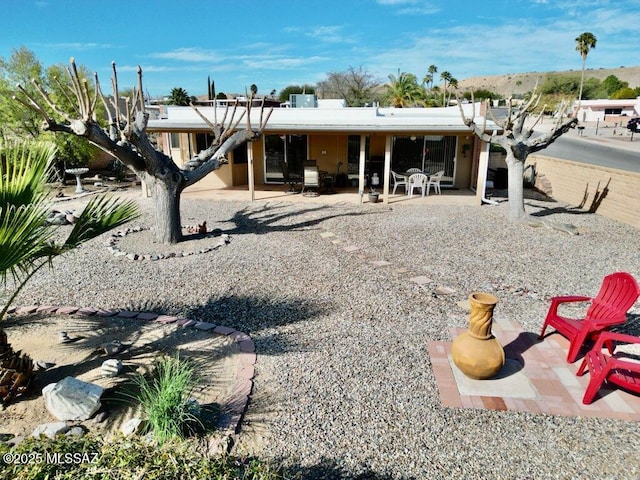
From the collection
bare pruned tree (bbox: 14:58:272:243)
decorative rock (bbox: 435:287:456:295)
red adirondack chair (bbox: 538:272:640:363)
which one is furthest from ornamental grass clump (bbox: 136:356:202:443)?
bare pruned tree (bbox: 14:58:272:243)

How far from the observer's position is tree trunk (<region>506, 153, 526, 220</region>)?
36.2 feet

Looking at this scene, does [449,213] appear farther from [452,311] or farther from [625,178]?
[452,311]

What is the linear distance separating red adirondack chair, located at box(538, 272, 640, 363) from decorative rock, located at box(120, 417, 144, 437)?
448 centimetres

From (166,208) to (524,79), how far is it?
125274mm

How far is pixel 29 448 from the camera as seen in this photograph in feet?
7.96

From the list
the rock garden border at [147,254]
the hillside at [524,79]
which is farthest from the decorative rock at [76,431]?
the hillside at [524,79]

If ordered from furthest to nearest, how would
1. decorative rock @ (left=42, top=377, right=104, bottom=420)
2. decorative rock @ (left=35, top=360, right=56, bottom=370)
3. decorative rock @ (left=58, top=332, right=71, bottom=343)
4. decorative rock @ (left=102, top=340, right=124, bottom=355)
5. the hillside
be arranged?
the hillside
decorative rock @ (left=58, top=332, right=71, bottom=343)
decorative rock @ (left=102, top=340, right=124, bottom=355)
decorative rock @ (left=35, top=360, right=56, bottom=370)
decorative rock @ (left=42, top=377, right=104, bottom=420)

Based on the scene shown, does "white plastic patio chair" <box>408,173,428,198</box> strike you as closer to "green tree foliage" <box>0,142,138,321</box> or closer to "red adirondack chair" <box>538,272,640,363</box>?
"red adirondack chair" <box>538,272,640,363</box>

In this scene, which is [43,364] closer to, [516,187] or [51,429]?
[51,429]

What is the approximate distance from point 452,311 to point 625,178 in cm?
861

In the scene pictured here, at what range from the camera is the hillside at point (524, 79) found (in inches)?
3920

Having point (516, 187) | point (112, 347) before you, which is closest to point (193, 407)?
point (112, 347)

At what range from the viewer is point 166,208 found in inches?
351

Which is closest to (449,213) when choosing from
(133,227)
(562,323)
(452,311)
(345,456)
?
(452,311)
